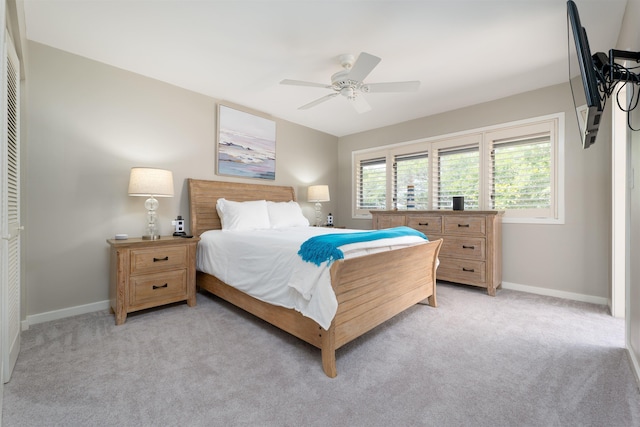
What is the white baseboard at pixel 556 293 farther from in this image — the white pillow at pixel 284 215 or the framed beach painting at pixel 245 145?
the framed beach painting at pixel 245 145

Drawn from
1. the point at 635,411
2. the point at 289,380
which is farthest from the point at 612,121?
the point at 289,380

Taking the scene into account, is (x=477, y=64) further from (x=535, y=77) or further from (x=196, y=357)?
(x=196, y=357)

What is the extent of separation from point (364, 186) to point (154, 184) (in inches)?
140

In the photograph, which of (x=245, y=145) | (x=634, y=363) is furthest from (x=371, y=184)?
(x=634, y=363)

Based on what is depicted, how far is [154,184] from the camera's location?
2.78 m

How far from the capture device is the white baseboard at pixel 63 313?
249 cm

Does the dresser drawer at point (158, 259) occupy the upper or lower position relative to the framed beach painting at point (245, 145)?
lower

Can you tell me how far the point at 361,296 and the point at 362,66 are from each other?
180cm

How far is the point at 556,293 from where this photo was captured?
332 centimetres

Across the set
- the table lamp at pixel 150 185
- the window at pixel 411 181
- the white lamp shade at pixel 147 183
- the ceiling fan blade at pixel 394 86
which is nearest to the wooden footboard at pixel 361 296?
the table lamp at pixel 150 185

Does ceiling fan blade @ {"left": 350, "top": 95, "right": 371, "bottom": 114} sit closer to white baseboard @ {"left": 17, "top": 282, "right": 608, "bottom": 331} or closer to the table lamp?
the table lamp

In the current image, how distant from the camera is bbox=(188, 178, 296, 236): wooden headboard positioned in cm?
350

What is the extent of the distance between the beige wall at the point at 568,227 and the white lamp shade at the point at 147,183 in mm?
3993

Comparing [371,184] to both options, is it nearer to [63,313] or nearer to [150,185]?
[150,185]
